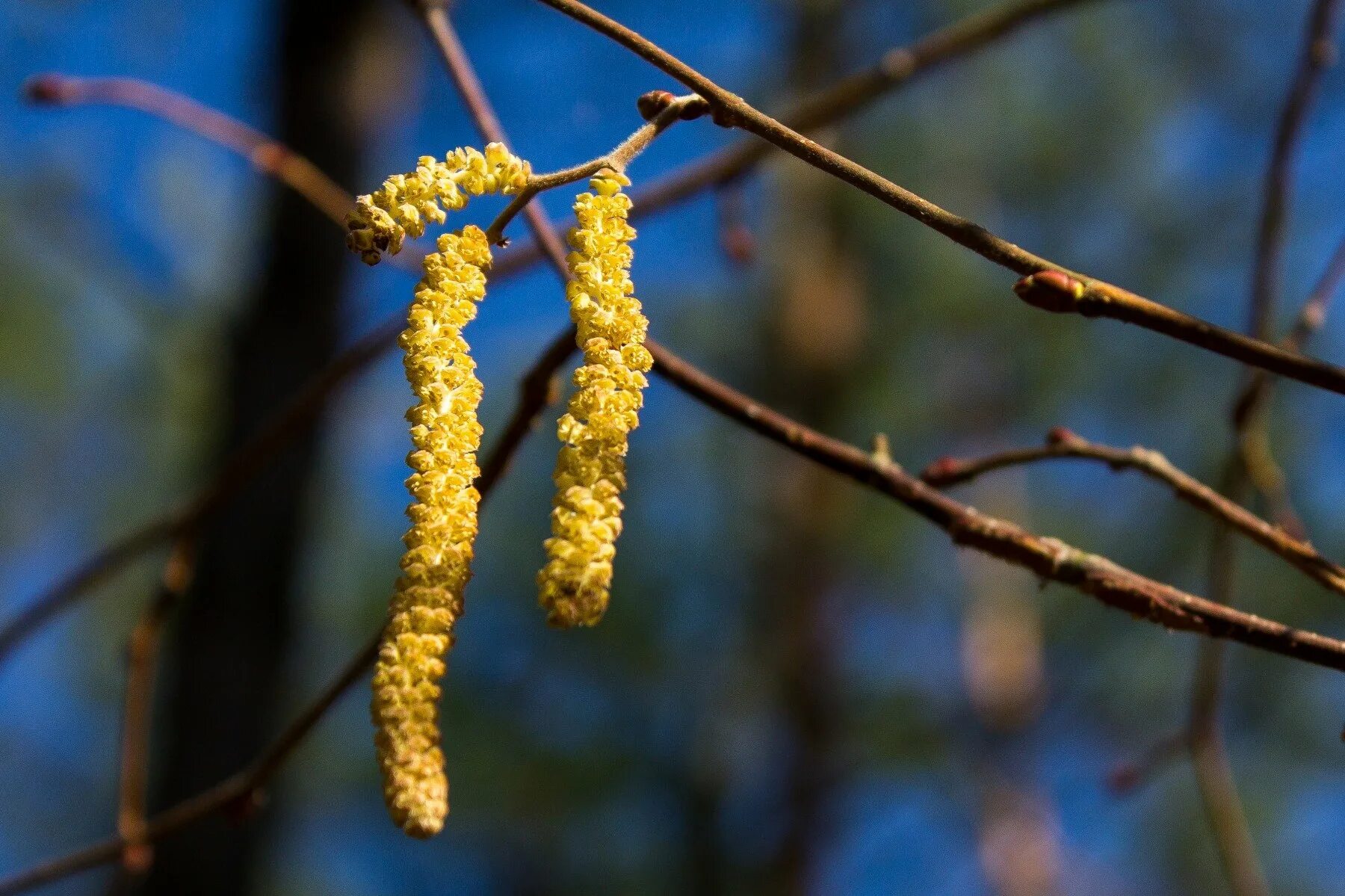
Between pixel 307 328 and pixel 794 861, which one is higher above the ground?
pixel 307 328

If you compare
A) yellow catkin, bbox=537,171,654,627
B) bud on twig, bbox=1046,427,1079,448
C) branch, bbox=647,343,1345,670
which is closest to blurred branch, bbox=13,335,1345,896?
branch, bbox=647,343,1345,670

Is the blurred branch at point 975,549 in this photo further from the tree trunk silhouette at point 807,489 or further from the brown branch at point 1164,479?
the tree trunk silhouette at point 807,489

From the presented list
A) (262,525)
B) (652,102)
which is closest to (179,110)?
(652,102)

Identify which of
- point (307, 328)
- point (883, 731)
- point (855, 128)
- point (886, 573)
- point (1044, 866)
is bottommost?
point (1044, 866)

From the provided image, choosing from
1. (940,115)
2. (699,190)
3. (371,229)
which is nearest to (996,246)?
(371,229)

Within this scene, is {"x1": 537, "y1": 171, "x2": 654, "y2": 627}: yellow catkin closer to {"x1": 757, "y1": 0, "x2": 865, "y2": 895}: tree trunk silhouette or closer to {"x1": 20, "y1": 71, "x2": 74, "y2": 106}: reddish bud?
{"x1": 20, "y1": 71, "x2": 74, "y2": 106}: reddish bud

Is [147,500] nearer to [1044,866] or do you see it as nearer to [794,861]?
[794,861]
